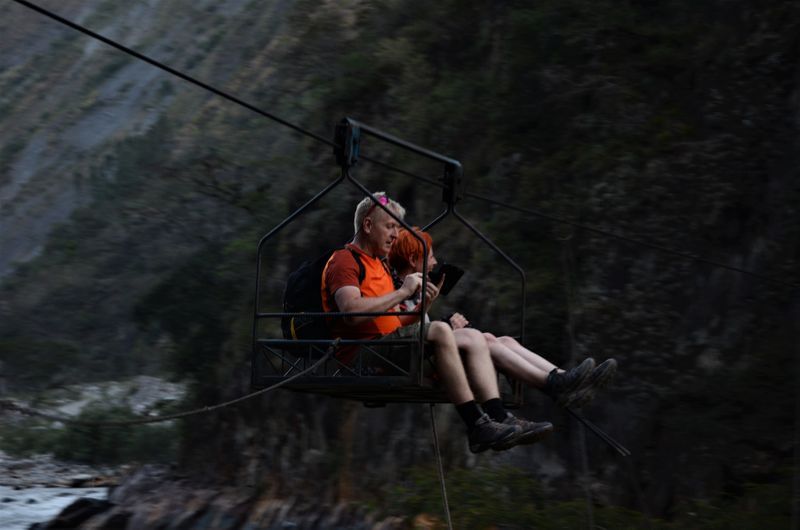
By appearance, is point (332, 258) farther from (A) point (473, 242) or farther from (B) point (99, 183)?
(B) point (99, 183)

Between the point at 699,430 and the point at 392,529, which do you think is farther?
the point at 392,529

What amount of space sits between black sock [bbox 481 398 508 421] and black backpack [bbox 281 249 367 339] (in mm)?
814

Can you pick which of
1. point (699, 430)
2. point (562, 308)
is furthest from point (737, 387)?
point (562, 308)

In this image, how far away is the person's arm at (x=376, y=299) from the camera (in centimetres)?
607

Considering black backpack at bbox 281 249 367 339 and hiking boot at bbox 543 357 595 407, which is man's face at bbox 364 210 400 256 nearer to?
black backpack at bbox 281 249 367 339

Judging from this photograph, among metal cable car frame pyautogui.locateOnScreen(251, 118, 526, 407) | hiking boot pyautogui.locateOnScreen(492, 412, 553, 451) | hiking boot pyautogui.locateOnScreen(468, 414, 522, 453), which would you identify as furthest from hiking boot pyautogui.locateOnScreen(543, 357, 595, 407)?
metal cable car frame pyautogui.locateOnScreen(251, 118, 526, 407)

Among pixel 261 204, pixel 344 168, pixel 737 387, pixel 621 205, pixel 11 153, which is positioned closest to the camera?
pixel 344 168

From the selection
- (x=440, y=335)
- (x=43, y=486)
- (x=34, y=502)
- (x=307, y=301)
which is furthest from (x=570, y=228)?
(x=43, y=486)

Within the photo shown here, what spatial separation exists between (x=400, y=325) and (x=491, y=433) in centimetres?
80

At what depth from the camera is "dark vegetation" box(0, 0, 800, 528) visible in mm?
12203

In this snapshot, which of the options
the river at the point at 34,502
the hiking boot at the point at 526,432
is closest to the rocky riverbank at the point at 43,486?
the river at the point at 34,502

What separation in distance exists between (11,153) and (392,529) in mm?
33157

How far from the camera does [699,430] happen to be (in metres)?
12.1

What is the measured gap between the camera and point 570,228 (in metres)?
14.1
